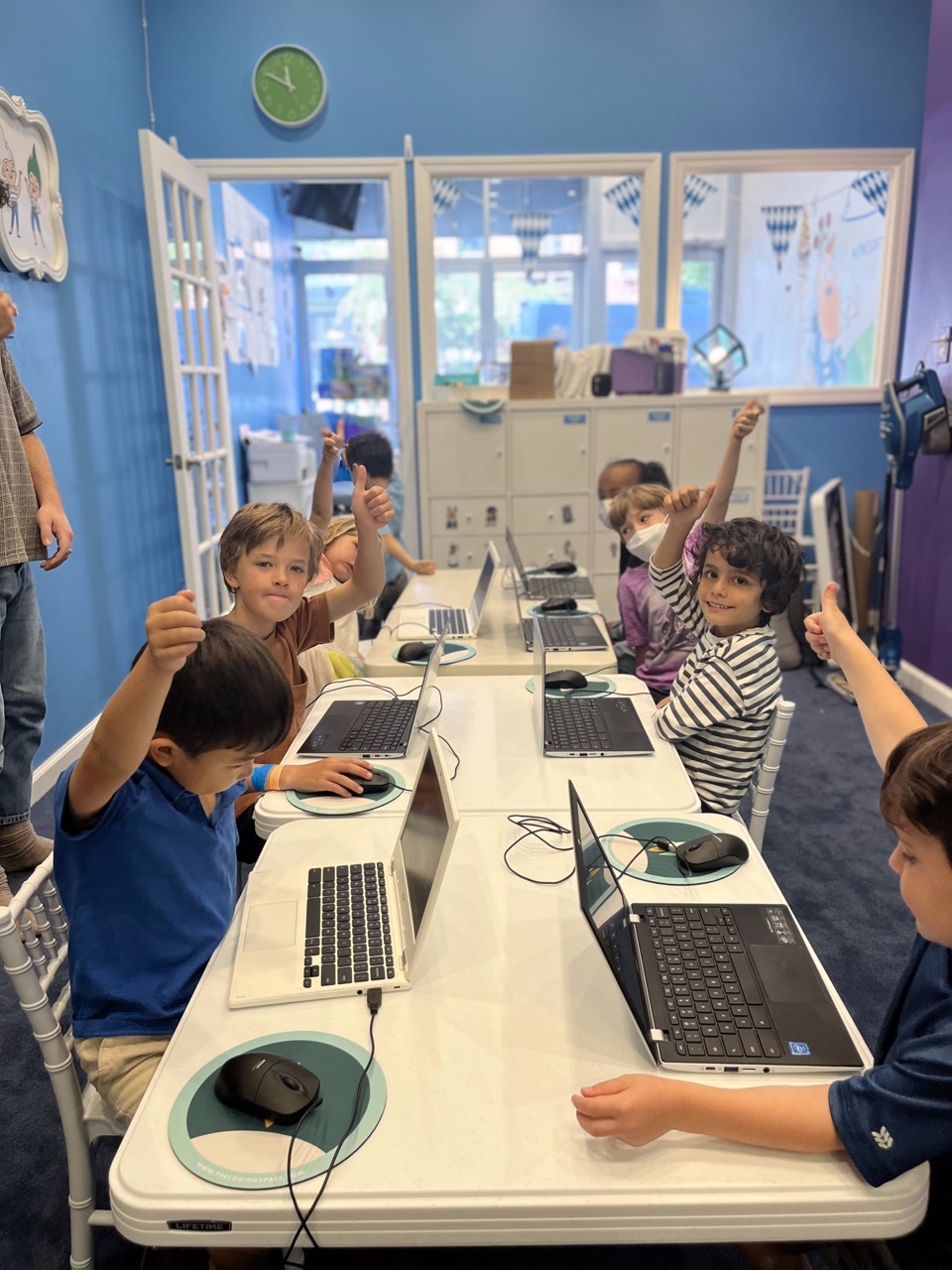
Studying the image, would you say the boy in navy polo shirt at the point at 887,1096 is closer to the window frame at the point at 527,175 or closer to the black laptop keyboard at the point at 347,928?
the black laptop keyboard at the point at 347,928

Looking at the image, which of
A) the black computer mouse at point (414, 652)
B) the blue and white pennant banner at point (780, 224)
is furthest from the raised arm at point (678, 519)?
the blue and white pennant banner at point (780, 224)

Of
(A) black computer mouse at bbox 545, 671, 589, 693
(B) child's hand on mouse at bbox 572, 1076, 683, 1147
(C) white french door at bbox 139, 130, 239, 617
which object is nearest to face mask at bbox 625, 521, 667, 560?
(A) black computer mouse at bbox 545, 671, 589, 693

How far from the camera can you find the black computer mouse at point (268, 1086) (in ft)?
2.83

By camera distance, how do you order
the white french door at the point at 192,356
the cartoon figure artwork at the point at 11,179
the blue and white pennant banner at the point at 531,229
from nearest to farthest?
the cartoon figure artwork at the point at 11,179 < the white french door at the point at 192,356 < the blue and white pennant banner at the point at 531,229

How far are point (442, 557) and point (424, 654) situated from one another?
257 centimetres

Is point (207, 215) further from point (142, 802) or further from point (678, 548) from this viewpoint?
point (142, 802)

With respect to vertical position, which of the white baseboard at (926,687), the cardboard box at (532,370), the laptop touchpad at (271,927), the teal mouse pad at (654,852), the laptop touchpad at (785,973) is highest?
the cardboard box at (532,370)

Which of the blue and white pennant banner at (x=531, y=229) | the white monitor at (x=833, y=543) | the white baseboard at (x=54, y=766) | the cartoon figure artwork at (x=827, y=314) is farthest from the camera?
the blue and white pennant banner at (x=531, y=229)

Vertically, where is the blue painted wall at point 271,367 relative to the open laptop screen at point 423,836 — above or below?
above

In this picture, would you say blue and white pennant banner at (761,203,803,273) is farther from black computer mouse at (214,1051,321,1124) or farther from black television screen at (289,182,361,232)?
black computer mouse at (214,1051,321,1124)

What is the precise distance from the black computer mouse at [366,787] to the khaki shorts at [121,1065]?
18.5 inches

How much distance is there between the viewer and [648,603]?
288 centimetres

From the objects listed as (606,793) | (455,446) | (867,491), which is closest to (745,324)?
(867,491)

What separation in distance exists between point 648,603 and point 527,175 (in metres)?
2.95
